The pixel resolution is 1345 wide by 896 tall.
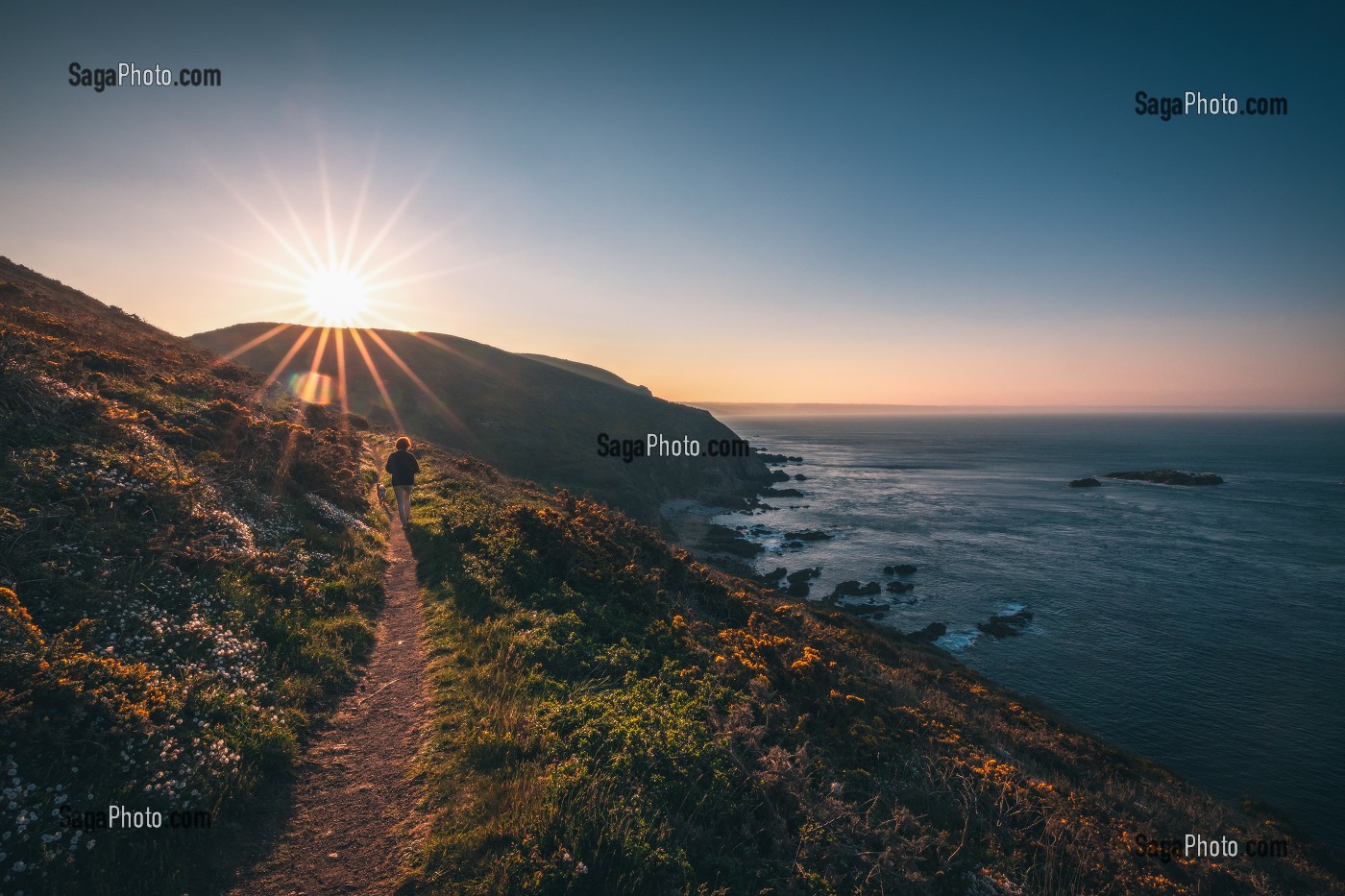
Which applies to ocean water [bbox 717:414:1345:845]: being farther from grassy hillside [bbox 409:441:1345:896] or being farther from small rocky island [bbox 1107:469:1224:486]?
grassy hillside [bbox 409:441:1345:896]

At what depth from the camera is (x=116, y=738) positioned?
211 inches

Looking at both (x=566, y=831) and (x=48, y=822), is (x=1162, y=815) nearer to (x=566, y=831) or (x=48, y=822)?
(x=566, y=831)

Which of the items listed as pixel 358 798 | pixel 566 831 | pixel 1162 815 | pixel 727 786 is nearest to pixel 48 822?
pixel 358 798

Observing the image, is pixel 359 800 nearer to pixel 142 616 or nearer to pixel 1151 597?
pixel 142 616

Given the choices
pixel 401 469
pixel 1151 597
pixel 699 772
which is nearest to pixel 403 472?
pixel 401 469

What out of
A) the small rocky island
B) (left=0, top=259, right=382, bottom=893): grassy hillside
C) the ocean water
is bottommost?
the ocean water

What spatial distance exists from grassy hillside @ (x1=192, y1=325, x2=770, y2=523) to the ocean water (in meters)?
14.0

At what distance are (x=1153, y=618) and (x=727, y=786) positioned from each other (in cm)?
4683

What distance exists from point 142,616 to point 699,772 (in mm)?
7961

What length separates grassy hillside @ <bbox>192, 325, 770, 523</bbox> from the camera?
64.3 meters

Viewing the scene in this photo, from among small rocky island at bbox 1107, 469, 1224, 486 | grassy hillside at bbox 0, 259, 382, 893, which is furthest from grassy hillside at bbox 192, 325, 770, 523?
small rocky island at bbox 1107, 469, 1224, 486

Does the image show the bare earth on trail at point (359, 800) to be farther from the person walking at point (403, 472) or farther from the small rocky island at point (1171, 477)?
the small rocky island at point (1171, 477)

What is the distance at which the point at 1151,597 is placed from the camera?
137ft

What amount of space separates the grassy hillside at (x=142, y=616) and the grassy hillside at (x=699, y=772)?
2.12m
